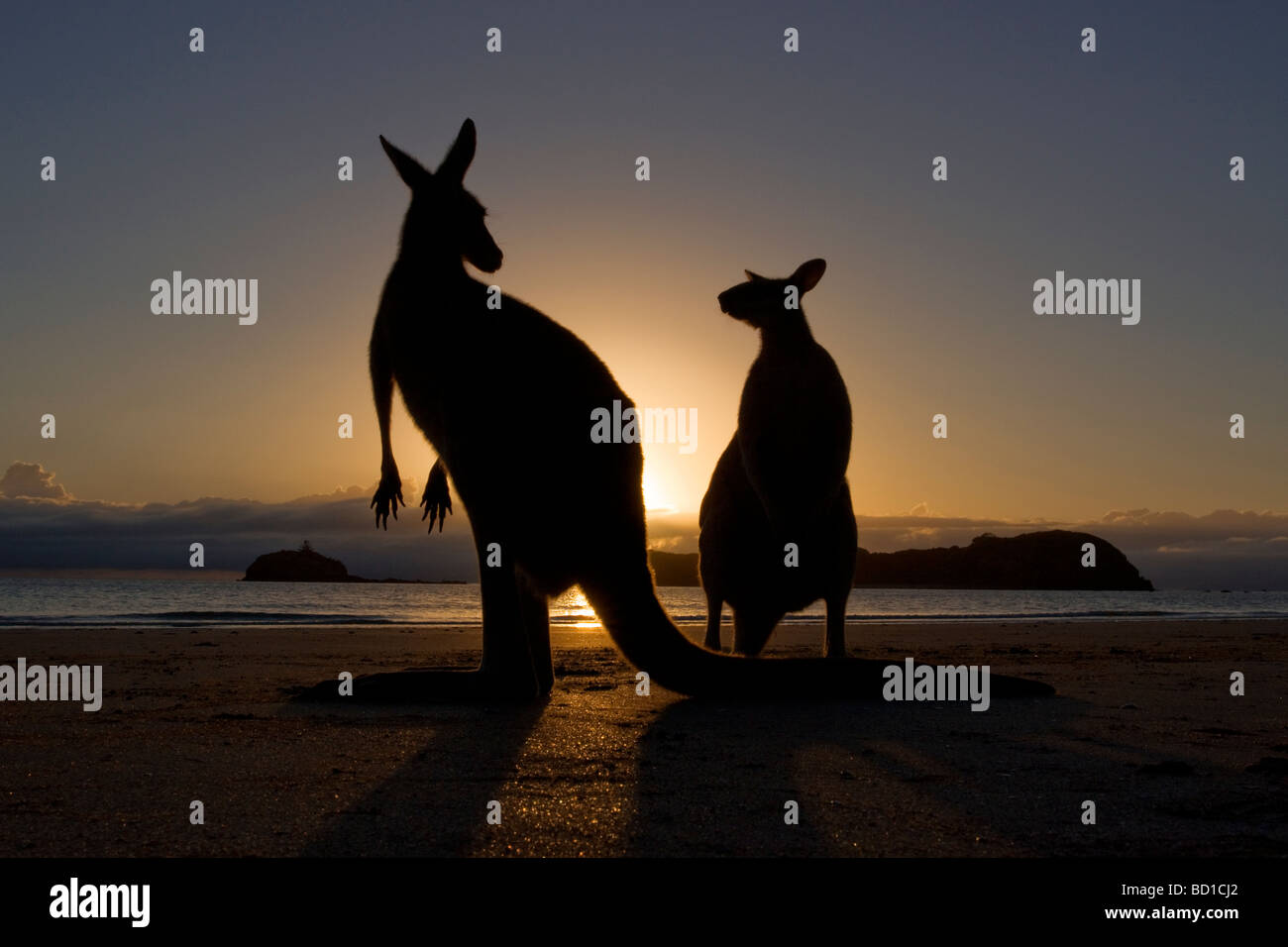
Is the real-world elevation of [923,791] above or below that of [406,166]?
below

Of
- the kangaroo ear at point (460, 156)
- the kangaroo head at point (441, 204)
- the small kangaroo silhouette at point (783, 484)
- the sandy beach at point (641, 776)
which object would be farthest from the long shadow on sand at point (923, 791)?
the kangaroo ear at point (460, 156)

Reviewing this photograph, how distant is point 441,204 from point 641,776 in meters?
3.80

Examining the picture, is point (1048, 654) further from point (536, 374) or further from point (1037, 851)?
point (1037, 851)

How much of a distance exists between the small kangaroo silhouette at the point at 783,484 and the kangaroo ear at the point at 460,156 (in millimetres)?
1932

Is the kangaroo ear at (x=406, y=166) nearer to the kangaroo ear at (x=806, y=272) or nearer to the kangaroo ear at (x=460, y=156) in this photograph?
the kangaroo ear at (x=460, y=156)

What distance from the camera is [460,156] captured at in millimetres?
5965

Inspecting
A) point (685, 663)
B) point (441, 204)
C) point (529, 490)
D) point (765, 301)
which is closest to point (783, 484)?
point (765, 301)

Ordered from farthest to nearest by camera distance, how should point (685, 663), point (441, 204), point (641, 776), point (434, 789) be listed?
point (441, 204) < point (685, 663) < point (641, 776) < point (434, 789)

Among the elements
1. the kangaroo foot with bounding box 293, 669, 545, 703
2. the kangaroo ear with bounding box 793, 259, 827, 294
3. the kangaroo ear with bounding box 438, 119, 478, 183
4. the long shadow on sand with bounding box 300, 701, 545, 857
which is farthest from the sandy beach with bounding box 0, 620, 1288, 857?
the kangaroo ear with bounding box 438, 119, 478, 183

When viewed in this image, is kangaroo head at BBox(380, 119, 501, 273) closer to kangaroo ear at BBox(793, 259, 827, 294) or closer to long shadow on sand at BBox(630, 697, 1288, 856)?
kangaroo ear at BBox(793, 259, 827, 294)

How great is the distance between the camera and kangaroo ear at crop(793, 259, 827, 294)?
22.7 ft

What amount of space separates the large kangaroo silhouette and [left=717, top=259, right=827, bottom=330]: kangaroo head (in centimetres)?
152

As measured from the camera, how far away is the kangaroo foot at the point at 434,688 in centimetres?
553

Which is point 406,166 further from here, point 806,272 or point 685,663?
point 685,663
